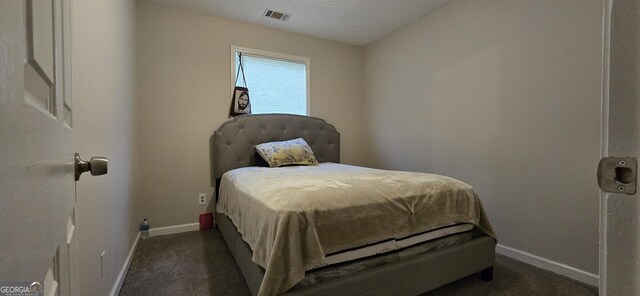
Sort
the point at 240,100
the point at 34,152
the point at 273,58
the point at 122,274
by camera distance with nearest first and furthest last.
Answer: the point at 34,152 < the point at 122,274 < the point at 240,100 < the point at 273,58

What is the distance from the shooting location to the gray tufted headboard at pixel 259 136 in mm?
2797

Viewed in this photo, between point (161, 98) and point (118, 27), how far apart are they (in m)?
0.95

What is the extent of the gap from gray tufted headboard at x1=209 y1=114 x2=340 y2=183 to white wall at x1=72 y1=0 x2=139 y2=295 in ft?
2.75

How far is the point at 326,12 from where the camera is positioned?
2805 mm

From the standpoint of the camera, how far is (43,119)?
0.39m

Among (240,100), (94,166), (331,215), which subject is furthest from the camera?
(240,100)

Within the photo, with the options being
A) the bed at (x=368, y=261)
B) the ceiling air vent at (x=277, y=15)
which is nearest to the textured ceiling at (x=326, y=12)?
the ceiling air vent at (x=277, y=15)

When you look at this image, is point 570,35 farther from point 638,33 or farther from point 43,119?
point 43,119

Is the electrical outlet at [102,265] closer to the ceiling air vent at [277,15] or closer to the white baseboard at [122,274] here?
the white baseboard at [122,274]

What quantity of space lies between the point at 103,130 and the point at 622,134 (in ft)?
6.33

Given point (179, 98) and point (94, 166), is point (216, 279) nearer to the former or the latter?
point (94, 166)

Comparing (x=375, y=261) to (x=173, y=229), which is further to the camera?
(x=173, y=229)

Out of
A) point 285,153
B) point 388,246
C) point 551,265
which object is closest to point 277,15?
point 285,153

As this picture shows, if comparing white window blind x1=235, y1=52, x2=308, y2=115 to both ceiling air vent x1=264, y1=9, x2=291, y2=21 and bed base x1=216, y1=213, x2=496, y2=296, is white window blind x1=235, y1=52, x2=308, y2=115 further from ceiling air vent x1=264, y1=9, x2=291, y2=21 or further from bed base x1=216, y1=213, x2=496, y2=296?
bed base x1=216, y1=213, x2=496, y2=296
